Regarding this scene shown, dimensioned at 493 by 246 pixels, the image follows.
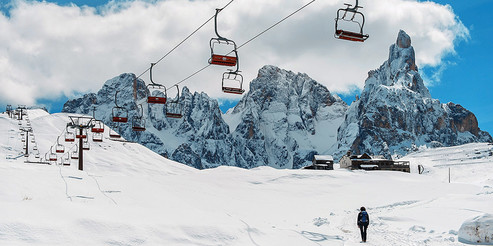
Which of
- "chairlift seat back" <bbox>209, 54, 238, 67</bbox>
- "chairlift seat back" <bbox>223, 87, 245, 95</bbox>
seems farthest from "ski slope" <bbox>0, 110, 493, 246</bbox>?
"chairlift seat back" <bbox>209, 54, 238, 67</bbox>

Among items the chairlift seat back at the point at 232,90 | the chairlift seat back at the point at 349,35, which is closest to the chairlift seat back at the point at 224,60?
the chairlift seat back at the point at 232,90

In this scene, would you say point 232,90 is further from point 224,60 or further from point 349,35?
point 349,35

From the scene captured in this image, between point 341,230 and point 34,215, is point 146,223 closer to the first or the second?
point 34,215

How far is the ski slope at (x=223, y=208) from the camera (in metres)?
10.5

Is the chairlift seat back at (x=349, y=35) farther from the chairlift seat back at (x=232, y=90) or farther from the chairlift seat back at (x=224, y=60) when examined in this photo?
the chairlift seat back at (x=232, y=90)

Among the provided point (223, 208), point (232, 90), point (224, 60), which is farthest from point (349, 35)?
point (223, 208)

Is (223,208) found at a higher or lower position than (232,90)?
lower

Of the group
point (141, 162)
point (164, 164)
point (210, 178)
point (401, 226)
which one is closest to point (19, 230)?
point (401, 226)

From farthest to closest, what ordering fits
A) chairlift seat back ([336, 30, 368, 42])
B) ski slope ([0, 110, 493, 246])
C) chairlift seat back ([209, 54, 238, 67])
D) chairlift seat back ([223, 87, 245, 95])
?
chairlift seat back ([223, 87, 245, 95]), chairlift seat back ([209, 54, 238, 67]), chairlift seat back ([336, 30, 368, 42]), ski slope ([0, 110, 493, 246])

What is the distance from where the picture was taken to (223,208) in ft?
92.0

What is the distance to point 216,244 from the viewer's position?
12023 millimetres

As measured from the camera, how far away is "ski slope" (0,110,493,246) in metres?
10.5

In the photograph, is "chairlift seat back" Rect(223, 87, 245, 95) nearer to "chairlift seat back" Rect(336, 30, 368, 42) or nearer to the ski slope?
the ski slope

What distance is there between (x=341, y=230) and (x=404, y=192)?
2786 cm
